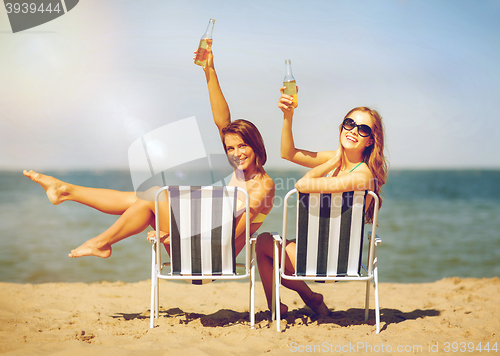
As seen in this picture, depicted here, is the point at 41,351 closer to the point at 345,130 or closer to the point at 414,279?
the point at 345,130

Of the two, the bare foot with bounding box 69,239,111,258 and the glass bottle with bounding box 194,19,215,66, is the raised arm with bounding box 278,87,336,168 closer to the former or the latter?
the glass bottle with bounding box 194,19,215,66

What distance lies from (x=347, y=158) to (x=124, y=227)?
1862mm

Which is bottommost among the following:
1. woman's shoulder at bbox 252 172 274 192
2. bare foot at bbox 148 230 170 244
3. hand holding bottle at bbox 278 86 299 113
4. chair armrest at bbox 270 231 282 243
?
bare foot at bbox 148 230 170 244

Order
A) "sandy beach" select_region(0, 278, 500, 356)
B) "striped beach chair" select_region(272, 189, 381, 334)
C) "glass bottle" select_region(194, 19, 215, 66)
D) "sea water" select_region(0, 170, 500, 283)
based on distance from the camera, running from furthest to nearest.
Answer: "sea water" select_region(0, 170, 500, 283) → "glass bottle" select_region(194, 19, 215, 66) → "striped beach chair" select_region(272, 189, 381, 334) → "sandy beach" select_region(0, 278, 500, 356)

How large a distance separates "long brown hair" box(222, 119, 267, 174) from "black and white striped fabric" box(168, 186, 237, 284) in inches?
21.9

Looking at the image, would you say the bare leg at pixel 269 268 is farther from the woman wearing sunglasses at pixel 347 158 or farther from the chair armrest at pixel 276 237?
the chair armrest at pixel 276 237

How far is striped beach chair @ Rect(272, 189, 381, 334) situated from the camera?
2.83 metres

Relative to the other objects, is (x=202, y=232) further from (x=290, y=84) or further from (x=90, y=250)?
(x=290, y=84)

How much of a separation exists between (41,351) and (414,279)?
20.9 feet

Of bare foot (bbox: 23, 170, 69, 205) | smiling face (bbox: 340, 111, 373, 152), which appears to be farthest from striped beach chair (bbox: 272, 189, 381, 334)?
bare foot (bbox: 23, 170, 69, 205)

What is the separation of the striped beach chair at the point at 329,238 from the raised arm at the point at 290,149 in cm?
65

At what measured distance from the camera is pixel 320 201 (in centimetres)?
283

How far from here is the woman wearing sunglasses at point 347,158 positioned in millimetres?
3092

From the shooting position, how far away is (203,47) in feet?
11.4
